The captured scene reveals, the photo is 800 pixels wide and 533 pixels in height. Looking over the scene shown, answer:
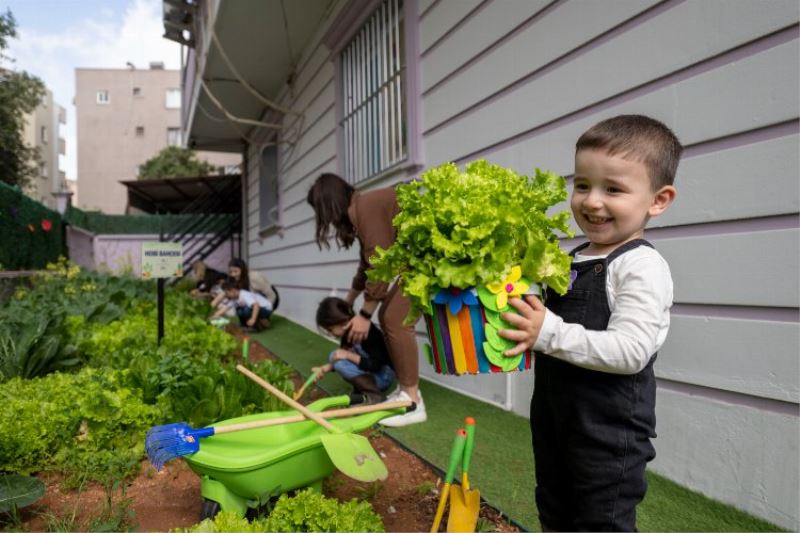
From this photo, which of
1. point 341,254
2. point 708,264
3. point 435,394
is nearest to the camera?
point 708,264

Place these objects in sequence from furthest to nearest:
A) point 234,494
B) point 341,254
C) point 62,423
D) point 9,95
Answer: point 9,95 → point 341,254 → point 62,423 → point 234,494

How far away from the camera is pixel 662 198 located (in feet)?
3.95

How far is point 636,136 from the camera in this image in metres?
1.16

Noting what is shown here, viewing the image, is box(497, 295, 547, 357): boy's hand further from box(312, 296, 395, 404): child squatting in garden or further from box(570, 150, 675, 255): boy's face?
box(312, 296, 395, 404): child squatting in garden

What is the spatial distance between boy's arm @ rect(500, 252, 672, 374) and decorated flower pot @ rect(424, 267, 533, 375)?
28 millimetres

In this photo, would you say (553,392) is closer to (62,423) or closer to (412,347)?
(412,347)

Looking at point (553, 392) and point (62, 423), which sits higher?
point (553, 392)

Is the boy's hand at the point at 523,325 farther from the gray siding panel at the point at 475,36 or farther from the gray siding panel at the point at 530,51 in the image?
the gray siding panel at the point at 475,36

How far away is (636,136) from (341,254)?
5.14m

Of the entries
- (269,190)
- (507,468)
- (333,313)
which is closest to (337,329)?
(333,313)

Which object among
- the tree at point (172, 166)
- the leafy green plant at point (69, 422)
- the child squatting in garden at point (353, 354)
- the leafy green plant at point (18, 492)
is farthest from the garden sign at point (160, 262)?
the tree at point (172, 166)

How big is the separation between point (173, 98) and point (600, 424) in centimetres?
4039

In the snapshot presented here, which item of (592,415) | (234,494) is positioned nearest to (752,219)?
(592,415)

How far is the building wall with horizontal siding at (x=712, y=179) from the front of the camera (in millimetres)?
1850
